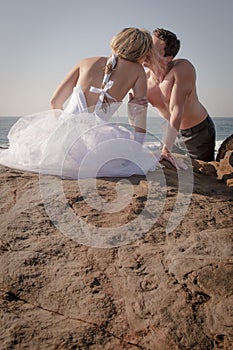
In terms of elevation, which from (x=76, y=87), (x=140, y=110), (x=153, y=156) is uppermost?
(x=76, y=87)

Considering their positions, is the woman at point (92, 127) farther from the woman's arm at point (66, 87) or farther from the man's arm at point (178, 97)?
the man's arm at point (178, 97)

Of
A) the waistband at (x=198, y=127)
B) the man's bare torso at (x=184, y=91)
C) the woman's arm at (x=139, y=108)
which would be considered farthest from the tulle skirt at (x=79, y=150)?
the waistband at (x=198, y=127)

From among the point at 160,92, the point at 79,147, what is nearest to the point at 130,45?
the point at 79,147

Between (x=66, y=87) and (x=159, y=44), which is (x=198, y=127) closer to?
(x=159, y=44)

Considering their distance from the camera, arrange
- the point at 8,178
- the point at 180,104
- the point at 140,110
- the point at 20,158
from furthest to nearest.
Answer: the point at 180,104 < the point at 140,110 < the point at 20,158 < the point at 8,178

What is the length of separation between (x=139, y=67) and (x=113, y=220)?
1.59 metres

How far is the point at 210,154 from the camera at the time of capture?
5.73 meters

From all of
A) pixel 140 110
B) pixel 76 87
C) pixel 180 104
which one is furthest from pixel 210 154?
pixel 76 87

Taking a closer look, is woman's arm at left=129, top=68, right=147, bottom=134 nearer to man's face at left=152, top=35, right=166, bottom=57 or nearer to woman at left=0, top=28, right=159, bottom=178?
woman at left=0, top=28, right=159, bottom=178

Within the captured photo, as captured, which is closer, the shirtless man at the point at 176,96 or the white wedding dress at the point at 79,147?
the white wedding dress at the point at 79,147

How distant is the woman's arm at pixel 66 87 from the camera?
3775 mm

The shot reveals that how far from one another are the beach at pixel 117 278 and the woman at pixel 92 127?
387 mm

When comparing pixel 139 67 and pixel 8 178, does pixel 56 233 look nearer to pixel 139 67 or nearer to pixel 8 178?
pixel 8 178

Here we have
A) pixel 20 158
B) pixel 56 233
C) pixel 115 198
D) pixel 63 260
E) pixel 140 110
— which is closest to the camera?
pixel 63 260
